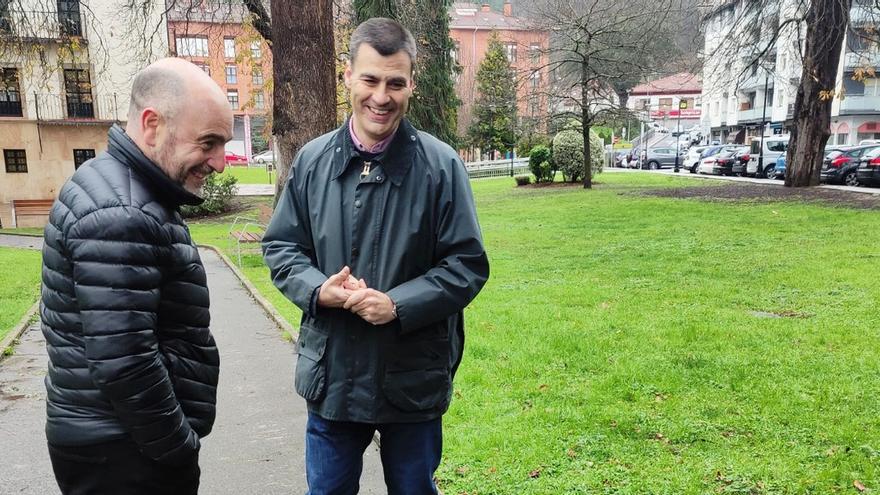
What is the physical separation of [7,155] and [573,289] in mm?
26049

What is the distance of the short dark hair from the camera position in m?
2.30

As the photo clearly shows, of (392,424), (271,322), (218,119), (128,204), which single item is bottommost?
(271,322)

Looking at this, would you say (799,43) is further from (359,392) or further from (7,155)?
(7,155)

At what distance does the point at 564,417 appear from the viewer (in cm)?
→ 433

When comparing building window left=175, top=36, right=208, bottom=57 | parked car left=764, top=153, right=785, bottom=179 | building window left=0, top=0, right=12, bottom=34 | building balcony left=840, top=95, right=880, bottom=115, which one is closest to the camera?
building window left=0, top=0, right=12, bottom=34

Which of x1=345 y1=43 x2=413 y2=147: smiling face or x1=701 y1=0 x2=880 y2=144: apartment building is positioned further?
x1=701 y1=0 x2=880 y2=144: apartment building

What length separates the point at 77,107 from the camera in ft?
87.1

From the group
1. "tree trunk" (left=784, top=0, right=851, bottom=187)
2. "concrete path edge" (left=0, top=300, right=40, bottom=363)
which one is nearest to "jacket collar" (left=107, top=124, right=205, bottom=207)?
"concrete path edge" (left=0, top=300, right=40, bottom=363)

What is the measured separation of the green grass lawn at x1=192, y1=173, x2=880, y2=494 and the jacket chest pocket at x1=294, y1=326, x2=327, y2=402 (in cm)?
153

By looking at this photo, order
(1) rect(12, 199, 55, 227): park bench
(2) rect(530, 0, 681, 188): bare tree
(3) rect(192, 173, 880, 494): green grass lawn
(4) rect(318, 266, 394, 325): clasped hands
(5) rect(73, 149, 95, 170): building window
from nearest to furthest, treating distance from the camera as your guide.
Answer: (4) rect(318, 266, 394, 325): clasped hands → (3) rect(192, 173, 880, 494): green grass lawn → (2) rect(530, 0, 681, 188): bare tree → (1) rect(12, 199, 55, 227): park bench → (5) rect(73, 149, 95, 170): building window

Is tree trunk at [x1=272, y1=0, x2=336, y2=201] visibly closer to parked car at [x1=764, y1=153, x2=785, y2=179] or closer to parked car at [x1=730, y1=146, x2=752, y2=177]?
parked car at [x1=764, y1=153, x2=785, y2=179]

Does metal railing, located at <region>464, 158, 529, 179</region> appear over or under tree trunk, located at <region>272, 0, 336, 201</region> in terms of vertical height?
under

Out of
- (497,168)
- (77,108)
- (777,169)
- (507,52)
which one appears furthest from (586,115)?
(507,52)

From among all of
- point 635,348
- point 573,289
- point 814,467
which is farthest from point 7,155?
point 814,467
